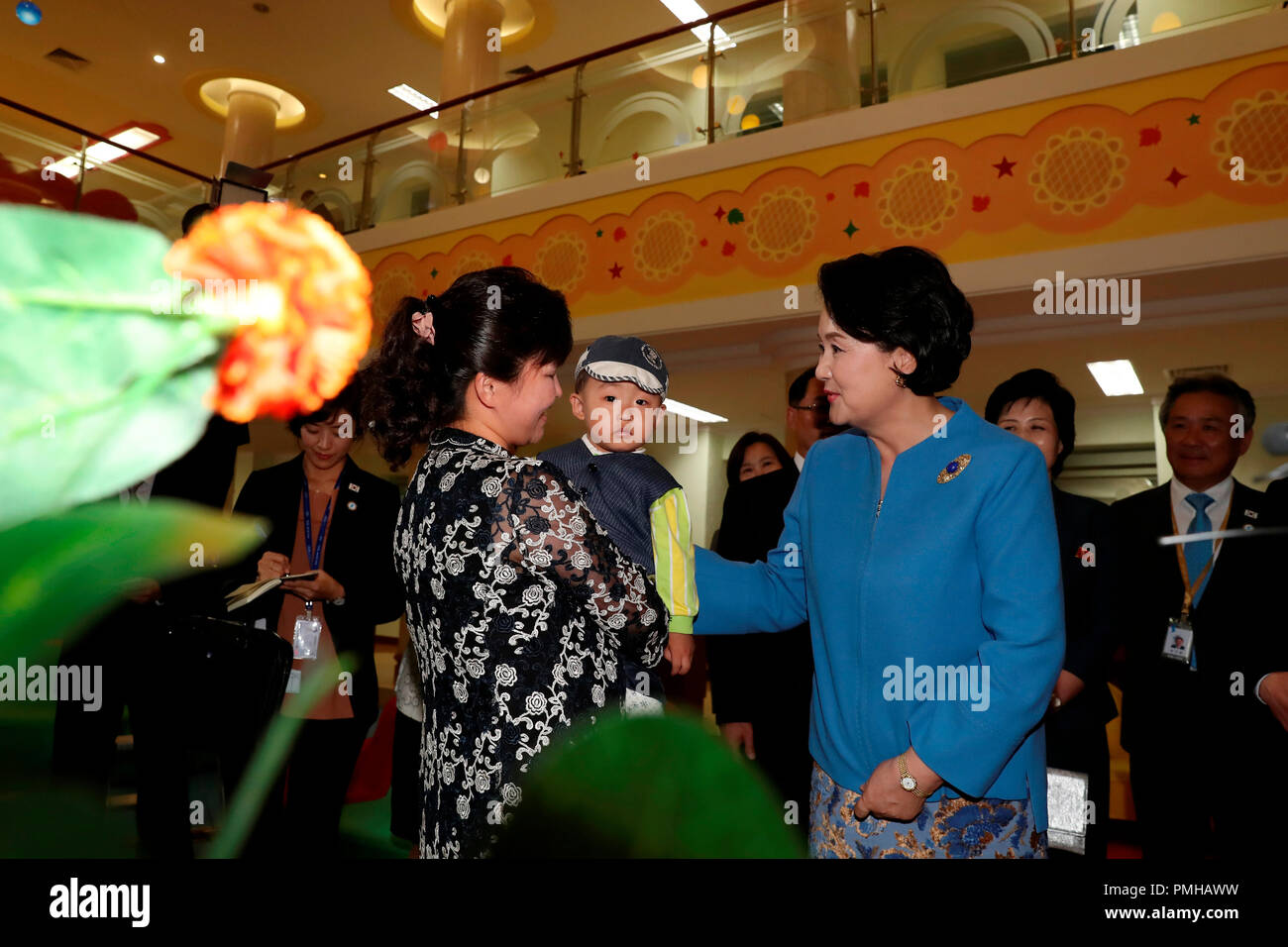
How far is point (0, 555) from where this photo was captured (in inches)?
169

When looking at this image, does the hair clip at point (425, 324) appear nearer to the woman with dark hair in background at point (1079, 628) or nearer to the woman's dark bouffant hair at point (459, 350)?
the woman's dark bouffant hair at point (459, 350)

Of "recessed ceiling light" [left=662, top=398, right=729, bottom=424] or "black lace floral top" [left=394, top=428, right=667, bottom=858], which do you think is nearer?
"black lace floral top" [left=394, top=428, right=667, bottom=858]

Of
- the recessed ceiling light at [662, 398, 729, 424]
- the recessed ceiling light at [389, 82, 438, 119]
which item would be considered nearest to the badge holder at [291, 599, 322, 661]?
the recessed ceiling light at [662, 398, 729, 424]

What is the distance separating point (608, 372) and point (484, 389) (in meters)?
0.47

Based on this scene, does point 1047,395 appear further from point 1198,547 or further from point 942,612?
point 942,612

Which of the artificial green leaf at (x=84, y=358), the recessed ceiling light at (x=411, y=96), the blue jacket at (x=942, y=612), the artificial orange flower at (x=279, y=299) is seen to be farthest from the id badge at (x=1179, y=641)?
the recessed ceiling light at (x=411, y=96)

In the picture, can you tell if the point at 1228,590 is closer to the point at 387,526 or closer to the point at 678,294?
the point at 387,526

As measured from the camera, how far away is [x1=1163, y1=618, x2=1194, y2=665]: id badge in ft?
7.80

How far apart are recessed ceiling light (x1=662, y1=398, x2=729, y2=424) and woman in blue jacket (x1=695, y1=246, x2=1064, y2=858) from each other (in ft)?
21.0

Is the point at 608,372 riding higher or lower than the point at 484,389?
higher

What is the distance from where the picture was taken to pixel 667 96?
6.07m

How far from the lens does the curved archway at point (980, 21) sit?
486 cm

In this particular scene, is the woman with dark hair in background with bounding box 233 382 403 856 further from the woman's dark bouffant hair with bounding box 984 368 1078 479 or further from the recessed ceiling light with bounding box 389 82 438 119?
the recessed ceiling light with bounding box 389 82 438 119
